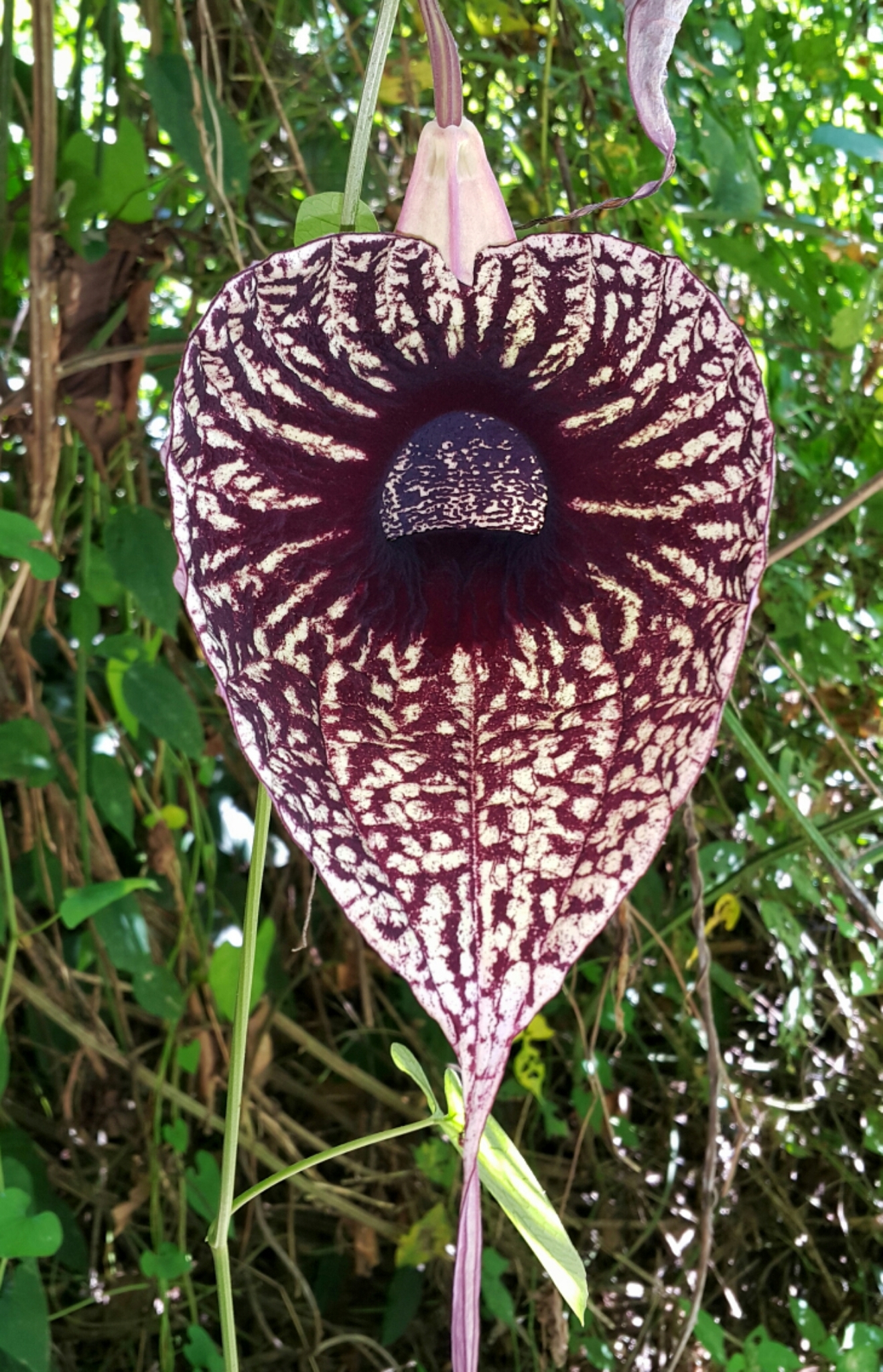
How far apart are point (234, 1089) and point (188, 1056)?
1.76 ft

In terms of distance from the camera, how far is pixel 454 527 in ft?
1.23

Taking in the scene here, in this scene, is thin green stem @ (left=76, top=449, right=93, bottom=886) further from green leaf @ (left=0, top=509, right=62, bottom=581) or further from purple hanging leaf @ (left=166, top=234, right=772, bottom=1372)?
purple hanging leaf @ (left=166, top=234, right=772, bottom=1372)

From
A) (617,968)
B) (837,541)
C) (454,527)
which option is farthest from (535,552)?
(837,541)

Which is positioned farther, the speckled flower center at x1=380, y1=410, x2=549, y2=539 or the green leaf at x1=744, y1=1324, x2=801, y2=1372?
the green leaf at x1=744, y1=1324, x2=801, y2=1372

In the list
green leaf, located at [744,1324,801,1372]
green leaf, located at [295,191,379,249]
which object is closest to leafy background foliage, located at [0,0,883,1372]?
green leaf, located at [744,1324,801,1372]

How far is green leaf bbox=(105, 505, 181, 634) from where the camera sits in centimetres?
75

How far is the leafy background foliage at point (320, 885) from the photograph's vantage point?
786 millimetres

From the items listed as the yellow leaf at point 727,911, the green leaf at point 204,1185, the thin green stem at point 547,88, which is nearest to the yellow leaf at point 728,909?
the yellow leaf at point 727,911

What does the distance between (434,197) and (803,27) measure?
781mm

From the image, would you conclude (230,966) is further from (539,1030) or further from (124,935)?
(539,1030)

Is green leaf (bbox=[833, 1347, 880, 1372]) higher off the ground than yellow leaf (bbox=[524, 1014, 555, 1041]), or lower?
lower

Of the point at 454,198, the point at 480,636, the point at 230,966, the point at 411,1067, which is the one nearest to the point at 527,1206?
the point at 411,1067

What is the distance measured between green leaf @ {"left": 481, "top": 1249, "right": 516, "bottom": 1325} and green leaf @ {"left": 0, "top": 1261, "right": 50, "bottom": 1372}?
13.6 inches

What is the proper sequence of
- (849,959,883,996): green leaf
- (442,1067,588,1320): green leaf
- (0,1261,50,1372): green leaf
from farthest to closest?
(849,959,883,996): green leaf, (0,1261,50,1372): green leaf, (442,1067,588,1320): green leaf
